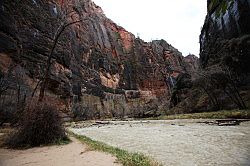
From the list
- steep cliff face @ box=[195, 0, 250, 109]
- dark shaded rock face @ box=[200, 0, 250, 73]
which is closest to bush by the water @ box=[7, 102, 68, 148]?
dark shaded rock face @ box=[200, 0, 250, 73]

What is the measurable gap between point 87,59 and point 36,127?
11886 centimetres

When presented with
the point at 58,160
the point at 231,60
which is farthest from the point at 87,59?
the point at 58,160

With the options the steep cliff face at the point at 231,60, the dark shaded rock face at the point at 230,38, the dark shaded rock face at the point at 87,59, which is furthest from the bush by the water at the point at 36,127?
the steep cliff face at the point at 231,60

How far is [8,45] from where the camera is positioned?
64.7 meters

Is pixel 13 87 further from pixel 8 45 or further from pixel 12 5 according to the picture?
pixel 12 5

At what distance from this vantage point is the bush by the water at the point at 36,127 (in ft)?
44.8

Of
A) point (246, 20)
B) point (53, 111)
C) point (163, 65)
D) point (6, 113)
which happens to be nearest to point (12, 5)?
point (6, 113)

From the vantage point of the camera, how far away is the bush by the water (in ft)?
44.8

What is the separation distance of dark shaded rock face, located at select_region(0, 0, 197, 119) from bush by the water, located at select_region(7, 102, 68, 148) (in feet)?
9.16

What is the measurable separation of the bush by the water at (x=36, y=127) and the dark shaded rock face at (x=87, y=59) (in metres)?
2.79

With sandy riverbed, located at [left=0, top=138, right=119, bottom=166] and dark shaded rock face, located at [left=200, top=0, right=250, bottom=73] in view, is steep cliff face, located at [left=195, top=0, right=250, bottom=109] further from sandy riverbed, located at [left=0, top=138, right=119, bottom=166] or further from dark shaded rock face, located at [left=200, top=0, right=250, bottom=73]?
sandy riverbed, located at [left=0, top=138, right=119, bottom=166]

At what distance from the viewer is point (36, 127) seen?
45.0ft

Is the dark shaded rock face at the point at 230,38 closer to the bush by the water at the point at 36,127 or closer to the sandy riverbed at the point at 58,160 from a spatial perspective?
the bush by the water at the point at 36,127

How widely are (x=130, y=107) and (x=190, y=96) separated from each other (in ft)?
219
